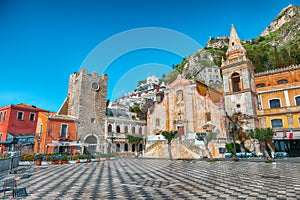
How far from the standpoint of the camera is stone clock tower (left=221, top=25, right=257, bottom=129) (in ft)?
88.4

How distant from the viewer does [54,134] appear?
89.8 ft

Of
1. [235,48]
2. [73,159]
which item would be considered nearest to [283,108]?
[235,48]

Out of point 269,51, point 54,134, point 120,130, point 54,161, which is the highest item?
point 269,51

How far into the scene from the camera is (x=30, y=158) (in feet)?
59.7

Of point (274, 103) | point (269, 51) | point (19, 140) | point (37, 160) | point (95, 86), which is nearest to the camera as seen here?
point (37, 160)

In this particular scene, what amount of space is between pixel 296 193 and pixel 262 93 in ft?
85.7

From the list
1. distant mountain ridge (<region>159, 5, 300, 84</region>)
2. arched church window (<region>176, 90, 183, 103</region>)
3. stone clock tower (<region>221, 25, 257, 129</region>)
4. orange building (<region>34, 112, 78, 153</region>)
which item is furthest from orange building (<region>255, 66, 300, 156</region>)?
orange building (<region>34, 112, 78, 153</region>)

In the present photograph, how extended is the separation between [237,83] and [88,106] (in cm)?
2513

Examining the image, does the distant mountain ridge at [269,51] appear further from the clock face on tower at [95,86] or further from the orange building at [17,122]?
the orange building at [17,122]

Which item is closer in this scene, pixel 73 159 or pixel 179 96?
pixel 73 159

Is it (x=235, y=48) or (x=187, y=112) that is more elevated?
(x=235, y=48)

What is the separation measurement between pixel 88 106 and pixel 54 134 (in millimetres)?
7175

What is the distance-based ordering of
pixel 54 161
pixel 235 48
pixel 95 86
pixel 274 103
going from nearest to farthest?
pixel 54 161, pixel 274 103, pixel 235 48, pixel 95 86

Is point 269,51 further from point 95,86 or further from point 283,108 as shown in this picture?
point 95,86
